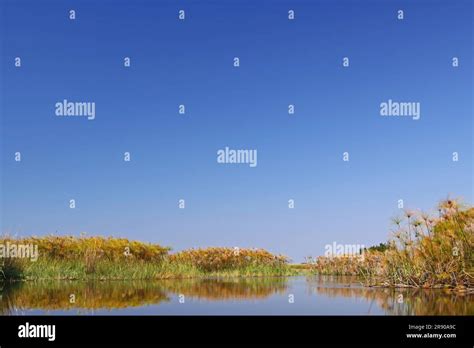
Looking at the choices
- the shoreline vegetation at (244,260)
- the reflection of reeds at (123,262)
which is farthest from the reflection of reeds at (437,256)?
the reflection of reeds at (123,262)

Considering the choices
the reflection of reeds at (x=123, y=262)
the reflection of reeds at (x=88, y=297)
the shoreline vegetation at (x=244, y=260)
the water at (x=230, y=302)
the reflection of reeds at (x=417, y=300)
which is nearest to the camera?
the reflection of reeds at (x=417, y=300)

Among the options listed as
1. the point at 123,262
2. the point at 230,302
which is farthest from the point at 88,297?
the point at 123,262

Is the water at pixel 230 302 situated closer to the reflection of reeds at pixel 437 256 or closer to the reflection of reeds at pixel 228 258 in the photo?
the reflection of reeds at pixel 437 256

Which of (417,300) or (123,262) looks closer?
(417,300)

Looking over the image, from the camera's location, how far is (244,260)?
24500mm

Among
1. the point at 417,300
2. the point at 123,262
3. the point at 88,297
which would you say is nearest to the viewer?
the point at 417,300

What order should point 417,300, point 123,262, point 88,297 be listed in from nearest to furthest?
point 417,300, point 88,297, point 123,262

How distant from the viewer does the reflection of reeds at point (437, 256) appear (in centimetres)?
1363

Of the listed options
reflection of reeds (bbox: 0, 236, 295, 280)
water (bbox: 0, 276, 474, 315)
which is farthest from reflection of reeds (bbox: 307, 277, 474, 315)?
→ reflection of reeds (bbox: 0, 236, 295, 280)

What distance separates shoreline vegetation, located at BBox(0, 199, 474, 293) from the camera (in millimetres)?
13945

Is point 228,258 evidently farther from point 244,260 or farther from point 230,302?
point 230,302

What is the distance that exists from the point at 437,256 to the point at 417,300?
3339mm
